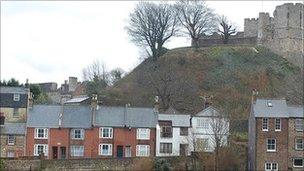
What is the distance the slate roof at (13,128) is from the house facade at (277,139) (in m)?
22.9

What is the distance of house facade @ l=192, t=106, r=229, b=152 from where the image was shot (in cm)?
6644

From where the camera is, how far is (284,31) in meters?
103

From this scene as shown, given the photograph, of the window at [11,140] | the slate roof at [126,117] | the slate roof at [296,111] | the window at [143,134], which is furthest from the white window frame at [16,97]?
the slate roof at [296,111]

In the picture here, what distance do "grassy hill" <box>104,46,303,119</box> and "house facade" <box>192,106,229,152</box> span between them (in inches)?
414

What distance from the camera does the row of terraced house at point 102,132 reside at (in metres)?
67.9

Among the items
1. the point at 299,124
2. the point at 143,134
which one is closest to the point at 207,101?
the point at 143,134

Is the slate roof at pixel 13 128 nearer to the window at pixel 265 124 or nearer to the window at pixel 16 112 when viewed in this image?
the window at pixel 16 112

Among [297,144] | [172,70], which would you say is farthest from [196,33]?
[297,144]

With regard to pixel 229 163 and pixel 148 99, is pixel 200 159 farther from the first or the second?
pixel 148 99

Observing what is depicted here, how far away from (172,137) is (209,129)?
406 cm

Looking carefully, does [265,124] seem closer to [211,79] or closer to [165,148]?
[165,148]

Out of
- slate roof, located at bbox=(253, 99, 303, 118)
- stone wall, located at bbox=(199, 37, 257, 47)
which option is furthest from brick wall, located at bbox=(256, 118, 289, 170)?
stone wall, located at bbox=(199, 37, 257, 47)

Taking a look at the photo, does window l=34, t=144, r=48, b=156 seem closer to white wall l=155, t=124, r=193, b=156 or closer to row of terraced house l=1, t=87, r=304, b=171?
row of terraced house l=1, t=87, r=304, b=171

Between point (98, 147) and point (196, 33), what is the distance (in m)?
42.1
